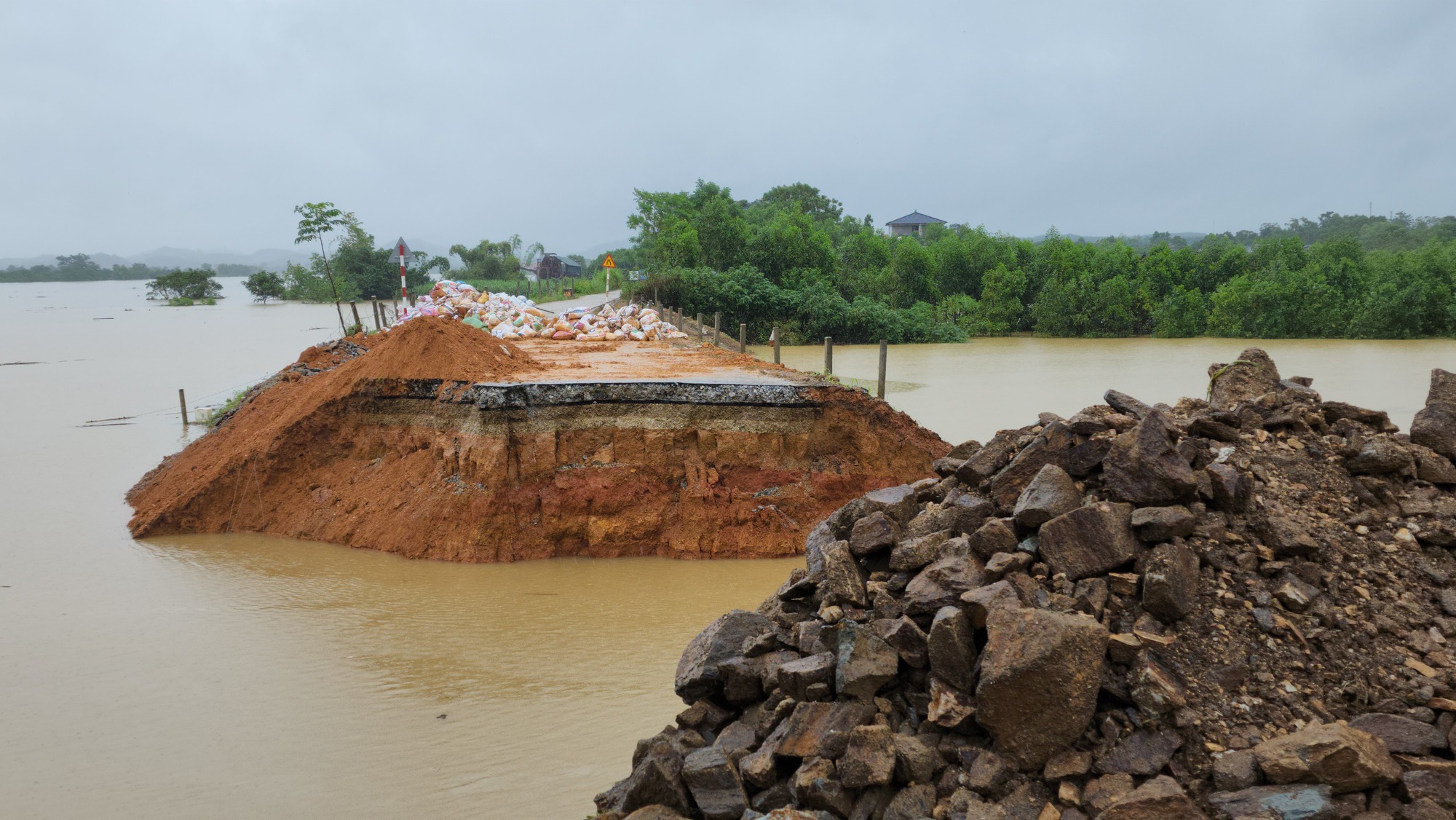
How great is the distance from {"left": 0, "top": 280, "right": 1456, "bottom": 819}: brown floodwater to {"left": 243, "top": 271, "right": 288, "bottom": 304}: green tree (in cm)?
5064

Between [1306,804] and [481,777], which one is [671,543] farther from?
[1306,804]

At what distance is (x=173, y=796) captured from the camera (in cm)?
464

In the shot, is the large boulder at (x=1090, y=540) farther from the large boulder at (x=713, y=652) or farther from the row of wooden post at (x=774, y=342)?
the row of wooden post at (x=774, y=342)

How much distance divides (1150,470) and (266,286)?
65966mm

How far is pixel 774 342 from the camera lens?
59.0 feet

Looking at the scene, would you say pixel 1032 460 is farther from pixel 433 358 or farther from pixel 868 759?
pixel 433 358

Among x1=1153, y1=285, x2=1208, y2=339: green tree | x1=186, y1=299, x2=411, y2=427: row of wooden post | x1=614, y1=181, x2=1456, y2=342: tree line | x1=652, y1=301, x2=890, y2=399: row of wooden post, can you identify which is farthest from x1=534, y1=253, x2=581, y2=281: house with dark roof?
x1=1153, y1=285, x2=1208, y2=339: green tree

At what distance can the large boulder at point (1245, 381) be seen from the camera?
15.2 feet

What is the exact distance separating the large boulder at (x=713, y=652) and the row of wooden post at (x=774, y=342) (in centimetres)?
752

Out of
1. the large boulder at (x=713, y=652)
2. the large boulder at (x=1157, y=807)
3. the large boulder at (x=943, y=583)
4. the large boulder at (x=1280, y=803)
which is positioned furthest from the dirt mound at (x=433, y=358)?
the large boulder at (x=1280, y=803)

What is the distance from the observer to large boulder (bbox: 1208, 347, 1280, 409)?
464cm

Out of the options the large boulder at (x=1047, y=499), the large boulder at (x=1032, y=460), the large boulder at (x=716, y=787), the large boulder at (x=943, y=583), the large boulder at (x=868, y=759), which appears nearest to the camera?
the large boulder at (x=868, y=759)

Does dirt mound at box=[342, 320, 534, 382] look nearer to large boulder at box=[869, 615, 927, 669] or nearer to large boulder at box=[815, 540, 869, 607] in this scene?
large boulder at box=[815, 540, 869, 607]

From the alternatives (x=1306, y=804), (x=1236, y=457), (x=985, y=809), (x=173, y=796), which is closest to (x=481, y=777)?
(x=173, y=796)
